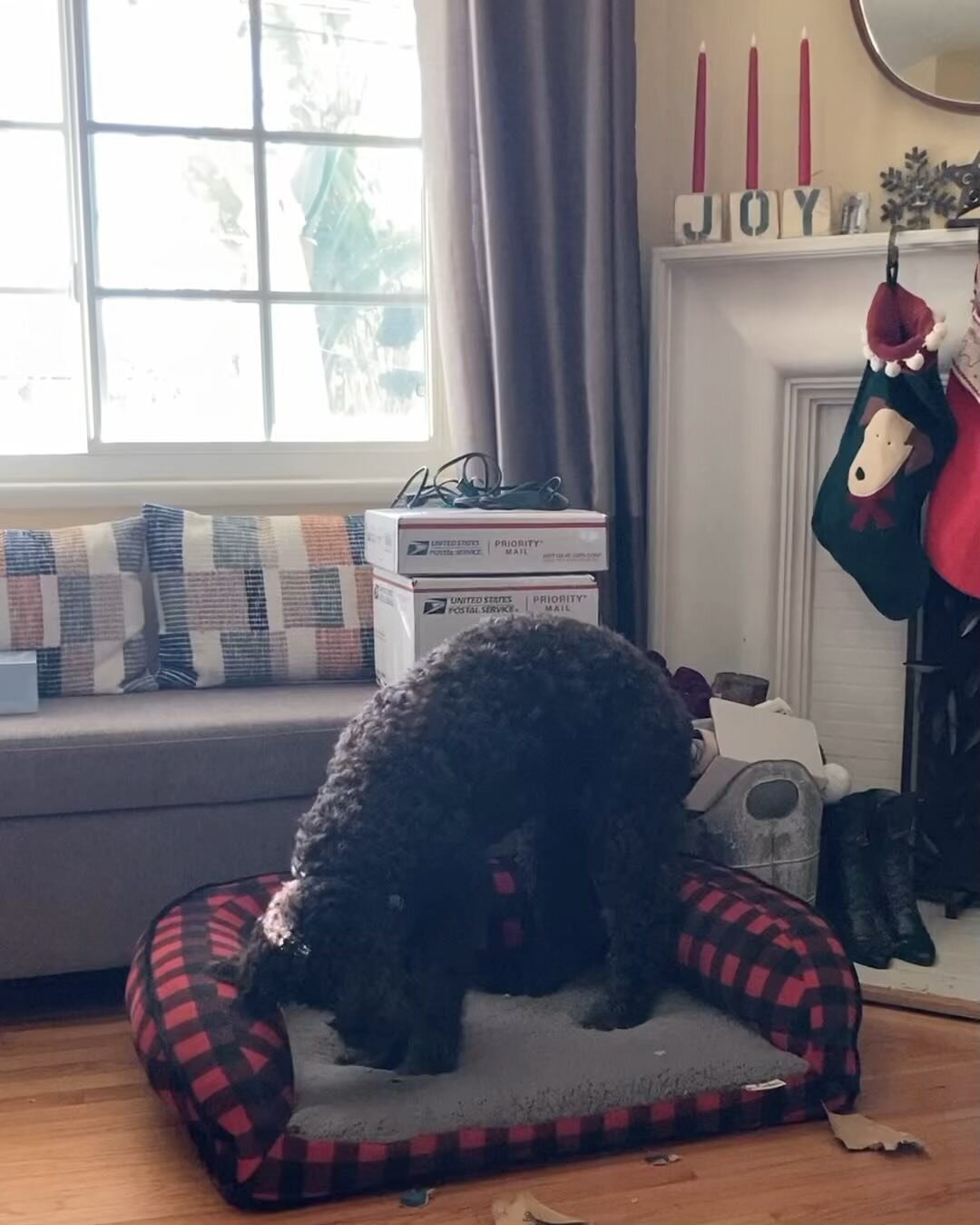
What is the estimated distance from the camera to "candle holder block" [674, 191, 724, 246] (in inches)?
102

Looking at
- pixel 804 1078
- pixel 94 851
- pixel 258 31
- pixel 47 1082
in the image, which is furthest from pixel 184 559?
pixel 804 1078

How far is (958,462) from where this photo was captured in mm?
2303

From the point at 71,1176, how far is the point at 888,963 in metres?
1.31

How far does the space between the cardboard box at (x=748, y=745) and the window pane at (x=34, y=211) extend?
5.38ft

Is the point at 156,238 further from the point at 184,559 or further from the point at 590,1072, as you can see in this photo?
the point at 590,1072

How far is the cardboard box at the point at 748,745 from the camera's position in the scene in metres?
2.06

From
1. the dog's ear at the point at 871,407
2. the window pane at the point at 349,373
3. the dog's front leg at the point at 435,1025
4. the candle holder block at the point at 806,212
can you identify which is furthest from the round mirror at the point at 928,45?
the dog's front leg at the point at 435,1025

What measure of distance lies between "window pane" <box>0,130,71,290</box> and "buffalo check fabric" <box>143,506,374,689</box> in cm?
61

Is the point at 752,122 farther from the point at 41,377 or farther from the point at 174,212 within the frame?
the point at 41,377

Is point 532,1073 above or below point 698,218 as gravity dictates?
below

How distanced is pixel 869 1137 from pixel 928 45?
201 centimetres

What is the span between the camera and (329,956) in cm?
144

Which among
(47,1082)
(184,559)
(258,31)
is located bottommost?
(47,1082)

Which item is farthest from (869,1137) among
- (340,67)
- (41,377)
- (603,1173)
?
(340,67)
